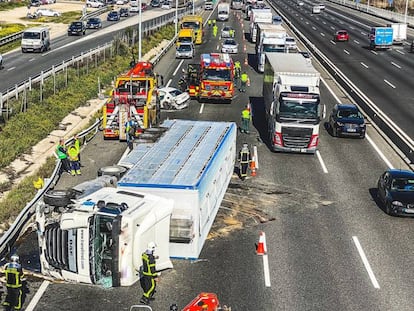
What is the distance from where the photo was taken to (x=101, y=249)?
59.0 ft

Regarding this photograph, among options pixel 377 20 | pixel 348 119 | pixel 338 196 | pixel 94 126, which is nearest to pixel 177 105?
pixel 94 126

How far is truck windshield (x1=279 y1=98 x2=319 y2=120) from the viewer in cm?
3231

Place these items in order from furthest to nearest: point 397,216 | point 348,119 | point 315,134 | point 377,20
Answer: point 377,20 < point 348,119 < point 315,134 < point 397,216

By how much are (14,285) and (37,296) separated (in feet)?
4.73

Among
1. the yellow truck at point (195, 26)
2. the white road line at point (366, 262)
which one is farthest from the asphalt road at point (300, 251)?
the yellow truck at point (195, 26)

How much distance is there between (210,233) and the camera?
75.4 ft

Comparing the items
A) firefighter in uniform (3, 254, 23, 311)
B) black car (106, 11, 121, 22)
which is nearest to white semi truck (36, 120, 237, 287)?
firefighter in uniform (3, 254, 23, 311)

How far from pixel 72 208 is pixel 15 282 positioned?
8.14 ft

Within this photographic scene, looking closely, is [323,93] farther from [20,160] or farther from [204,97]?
[20,160]

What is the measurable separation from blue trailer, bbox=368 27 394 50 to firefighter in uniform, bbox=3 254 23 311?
6518 cm

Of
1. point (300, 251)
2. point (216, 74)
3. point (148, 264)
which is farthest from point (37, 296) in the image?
point (216, 74)

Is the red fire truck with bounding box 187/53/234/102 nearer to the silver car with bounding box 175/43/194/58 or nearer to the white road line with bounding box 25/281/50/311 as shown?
the silver car with bounding box 175/43/194/58

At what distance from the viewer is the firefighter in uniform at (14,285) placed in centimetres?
1680

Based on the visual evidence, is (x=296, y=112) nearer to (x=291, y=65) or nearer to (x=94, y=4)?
(x=291, y=65)
